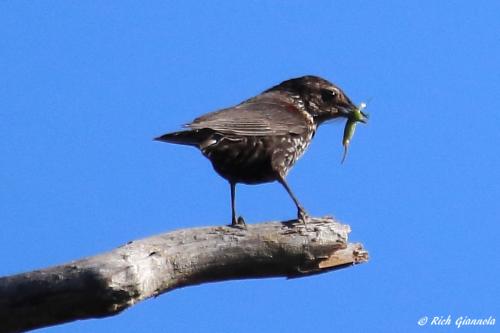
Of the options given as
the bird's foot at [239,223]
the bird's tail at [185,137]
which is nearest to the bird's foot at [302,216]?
the bird's foot at [239,223]

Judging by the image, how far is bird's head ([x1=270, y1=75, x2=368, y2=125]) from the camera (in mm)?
9930

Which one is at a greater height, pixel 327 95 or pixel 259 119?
pixel 327 95

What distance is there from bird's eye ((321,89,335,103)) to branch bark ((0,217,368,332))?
259cm

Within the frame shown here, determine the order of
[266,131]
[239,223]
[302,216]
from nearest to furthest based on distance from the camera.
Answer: [239,223] → [302,216] → [266,131]

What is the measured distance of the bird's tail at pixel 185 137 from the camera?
7.87 meters

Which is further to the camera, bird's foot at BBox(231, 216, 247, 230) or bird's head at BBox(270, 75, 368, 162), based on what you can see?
bird's head at BBox(270, 75, 368, 162)

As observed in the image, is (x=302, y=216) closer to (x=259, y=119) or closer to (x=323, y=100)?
(x=259, y=119)

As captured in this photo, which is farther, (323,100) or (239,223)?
(323,100)

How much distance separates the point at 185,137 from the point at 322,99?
2.31 meters

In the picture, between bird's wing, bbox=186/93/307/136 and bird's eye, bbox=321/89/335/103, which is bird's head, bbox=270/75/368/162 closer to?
bird's eye, bbox=321/89/335/103

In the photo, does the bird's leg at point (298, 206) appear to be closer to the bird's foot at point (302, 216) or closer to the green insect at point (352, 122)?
the bird's foot at point (302, 216)

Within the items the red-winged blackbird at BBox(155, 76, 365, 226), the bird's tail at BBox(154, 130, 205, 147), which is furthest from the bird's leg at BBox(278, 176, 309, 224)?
the bird's tail at BBox(154, 130, 205, 147)

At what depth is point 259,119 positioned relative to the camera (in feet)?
29.1

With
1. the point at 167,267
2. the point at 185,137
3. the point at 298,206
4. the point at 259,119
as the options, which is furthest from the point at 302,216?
the point at 167,267
